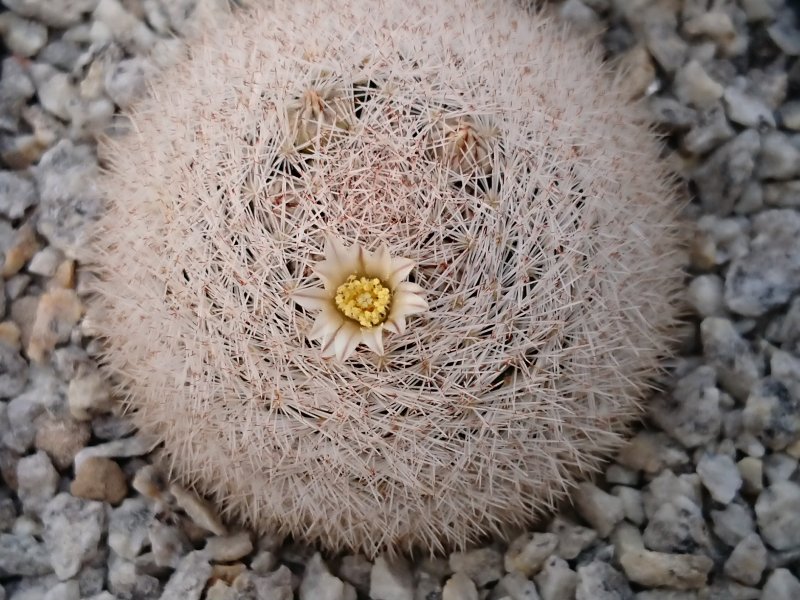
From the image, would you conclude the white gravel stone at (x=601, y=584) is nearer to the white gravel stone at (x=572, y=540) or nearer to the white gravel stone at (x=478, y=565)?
the white gravel stone at (x=572, y=540)

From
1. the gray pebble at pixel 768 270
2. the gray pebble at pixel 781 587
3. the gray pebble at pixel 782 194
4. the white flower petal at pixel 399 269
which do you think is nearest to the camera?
the white flower petal at pixel 399 269

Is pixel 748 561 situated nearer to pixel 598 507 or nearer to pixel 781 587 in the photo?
pixel 781 587

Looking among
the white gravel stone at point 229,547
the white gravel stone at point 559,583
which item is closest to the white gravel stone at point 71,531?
the white gravel stone at point 229,547

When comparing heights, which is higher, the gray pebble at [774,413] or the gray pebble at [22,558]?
the gray pebble at [774,413]

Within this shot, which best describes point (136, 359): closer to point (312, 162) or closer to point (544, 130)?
point (312, 162)

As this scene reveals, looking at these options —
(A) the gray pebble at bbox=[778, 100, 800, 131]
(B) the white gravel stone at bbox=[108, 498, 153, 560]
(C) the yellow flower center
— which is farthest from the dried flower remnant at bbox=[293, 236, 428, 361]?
(A) the gray pebble at bbox=[778, 100, 800, 131]

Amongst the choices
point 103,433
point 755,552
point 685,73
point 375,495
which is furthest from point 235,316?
point 685,73
